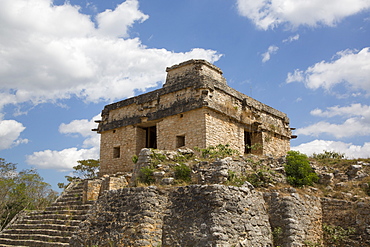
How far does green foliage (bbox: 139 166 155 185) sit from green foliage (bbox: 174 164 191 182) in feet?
2.26

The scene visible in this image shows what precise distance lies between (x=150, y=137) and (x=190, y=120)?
131 inches

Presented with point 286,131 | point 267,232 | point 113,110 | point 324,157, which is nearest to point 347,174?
point 324,157

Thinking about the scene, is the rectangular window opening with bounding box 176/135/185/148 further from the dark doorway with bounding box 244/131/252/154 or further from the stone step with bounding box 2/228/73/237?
the stone step with bounding box 2/228/73/237

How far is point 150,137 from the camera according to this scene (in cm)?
1627

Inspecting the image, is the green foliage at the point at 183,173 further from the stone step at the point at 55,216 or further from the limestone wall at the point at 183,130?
the stone step at the point at 55,216

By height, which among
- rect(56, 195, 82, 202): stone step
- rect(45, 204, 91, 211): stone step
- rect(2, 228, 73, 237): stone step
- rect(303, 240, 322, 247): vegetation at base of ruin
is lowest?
rect(303, 240, 322, 247): vegetation at base of ruin

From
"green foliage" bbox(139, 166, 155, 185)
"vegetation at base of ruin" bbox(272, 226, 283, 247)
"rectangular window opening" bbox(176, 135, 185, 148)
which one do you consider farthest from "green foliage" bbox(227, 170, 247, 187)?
"rectangular window opening" bbox(176, 135, 185, 148)

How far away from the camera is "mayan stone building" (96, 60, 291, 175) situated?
44.3ft

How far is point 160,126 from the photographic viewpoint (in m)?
14.5

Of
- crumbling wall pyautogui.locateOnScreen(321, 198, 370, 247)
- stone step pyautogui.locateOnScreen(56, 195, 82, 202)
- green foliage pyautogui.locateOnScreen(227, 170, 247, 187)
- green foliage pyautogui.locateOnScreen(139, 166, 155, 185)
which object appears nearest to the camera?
green foliage pyautogui.locateOnScreen(227, 170, 247, 187)

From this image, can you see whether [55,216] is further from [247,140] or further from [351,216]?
[351,216]

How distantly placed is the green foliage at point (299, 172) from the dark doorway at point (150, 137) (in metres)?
6.94

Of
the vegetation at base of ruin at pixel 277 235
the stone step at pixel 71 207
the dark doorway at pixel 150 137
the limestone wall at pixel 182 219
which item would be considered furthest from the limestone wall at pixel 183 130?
the vegetation at base of ruin at pixel 277 235

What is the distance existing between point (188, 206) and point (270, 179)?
2895 millimetres
